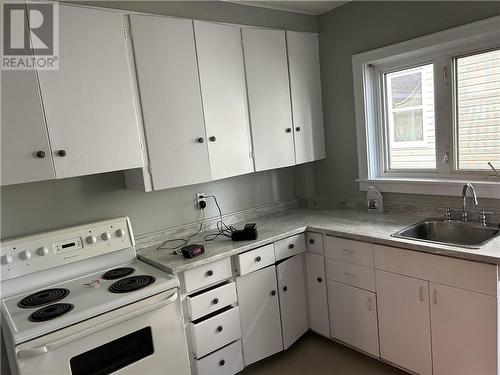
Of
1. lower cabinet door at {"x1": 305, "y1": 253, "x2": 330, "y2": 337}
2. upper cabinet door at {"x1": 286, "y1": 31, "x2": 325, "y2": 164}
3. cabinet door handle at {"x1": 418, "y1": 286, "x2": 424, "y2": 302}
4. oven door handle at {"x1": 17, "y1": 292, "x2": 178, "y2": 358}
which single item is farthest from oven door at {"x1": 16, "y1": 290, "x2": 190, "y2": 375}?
upper cabinet door at {"x1": 286, "y1": 31, "x2": 325, "y2": 164}

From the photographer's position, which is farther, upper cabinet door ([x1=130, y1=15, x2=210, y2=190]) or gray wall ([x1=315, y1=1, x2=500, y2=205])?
gray wall ([x1=315, y1=1, x2=500, y2=205])

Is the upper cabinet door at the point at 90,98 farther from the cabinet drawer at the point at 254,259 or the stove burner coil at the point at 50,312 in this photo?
the cabinet drawer at the point at 254,259

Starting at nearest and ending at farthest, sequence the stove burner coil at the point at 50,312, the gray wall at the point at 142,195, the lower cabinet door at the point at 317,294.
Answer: the stove burner coil at the point at 50,312 → the gray wall at the point at 142,195 → the lower cabinet door at the point at 317,294

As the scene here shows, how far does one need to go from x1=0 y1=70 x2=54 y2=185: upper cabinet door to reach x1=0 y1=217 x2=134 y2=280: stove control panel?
37cm

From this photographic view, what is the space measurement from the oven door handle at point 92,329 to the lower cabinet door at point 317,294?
3.53 ft

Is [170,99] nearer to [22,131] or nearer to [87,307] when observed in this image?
[22,131]

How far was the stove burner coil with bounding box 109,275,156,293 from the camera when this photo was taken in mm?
1794

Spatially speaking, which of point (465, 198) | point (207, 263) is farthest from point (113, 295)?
point (465, 198)

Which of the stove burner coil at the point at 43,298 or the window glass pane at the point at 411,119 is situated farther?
the window glass pane at the point at 411,119

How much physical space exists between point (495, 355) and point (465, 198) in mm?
893

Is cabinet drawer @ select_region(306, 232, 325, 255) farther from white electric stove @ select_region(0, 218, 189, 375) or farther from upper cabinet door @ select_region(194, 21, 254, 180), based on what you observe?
white electric stove @ select_region(0, 218, 189, 375)

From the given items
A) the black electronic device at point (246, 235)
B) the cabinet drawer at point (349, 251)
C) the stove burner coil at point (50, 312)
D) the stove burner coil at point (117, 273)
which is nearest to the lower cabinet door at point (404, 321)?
the cabinet drawer at point (349, 251)

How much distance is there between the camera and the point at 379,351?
89.8 inches

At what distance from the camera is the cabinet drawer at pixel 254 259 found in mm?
2199
